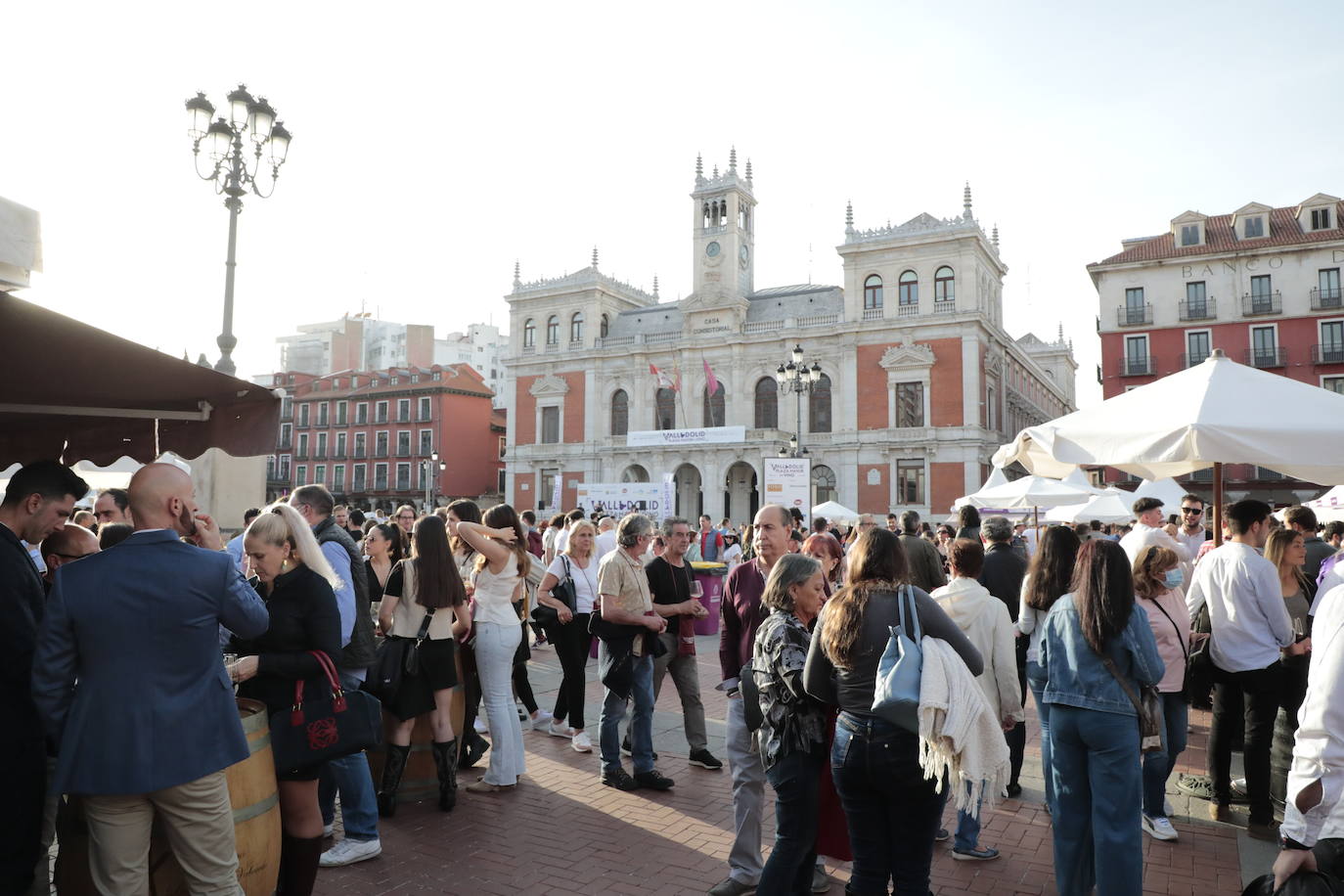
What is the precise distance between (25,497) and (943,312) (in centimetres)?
3796

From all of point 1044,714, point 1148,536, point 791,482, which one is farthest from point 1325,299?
point 1044,714

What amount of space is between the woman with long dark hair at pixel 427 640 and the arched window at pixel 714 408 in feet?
123

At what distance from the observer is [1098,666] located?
3.70 metres

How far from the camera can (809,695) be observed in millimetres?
3555

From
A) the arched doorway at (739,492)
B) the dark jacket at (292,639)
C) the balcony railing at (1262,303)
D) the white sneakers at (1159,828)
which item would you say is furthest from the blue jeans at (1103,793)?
the arched doorway at (739,492)

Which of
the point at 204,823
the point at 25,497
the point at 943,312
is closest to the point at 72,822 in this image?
the point at 204,823

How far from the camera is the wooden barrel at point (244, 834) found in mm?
3049

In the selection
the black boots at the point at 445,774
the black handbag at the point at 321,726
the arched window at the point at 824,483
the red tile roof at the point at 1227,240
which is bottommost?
the black boots at the point at 445,774

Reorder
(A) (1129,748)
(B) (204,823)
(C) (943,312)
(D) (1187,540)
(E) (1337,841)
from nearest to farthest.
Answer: (E) (1337,841) → (B) (204,823) → (A) (1129,748) → (D) (1187,540) → (C) (943,312)

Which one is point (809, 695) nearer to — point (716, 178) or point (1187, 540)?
point (1187, 540)

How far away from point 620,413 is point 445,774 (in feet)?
132

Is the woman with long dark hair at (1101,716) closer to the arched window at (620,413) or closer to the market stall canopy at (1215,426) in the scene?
the market stall canopy at (1215,426)

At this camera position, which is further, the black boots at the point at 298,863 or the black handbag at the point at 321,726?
the black boots at the point at 298,863

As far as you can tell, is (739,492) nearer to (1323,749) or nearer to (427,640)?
(427,640)
